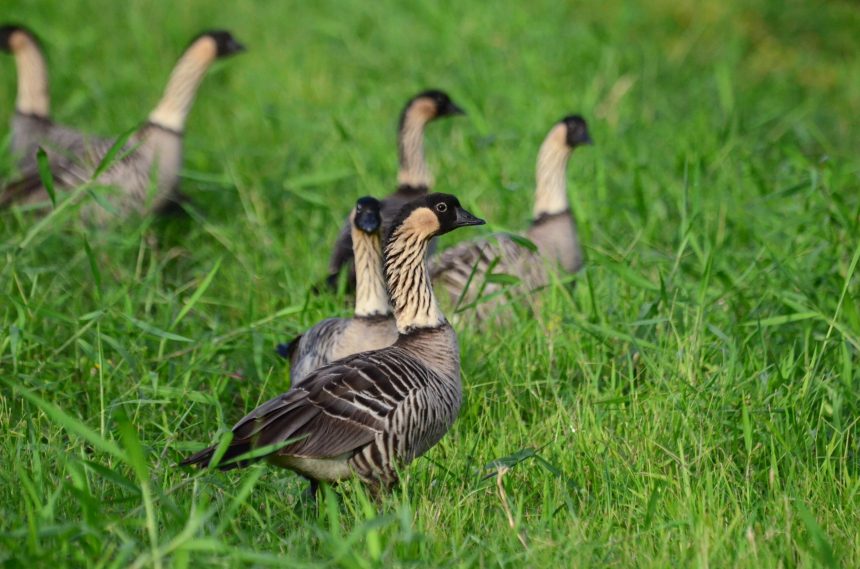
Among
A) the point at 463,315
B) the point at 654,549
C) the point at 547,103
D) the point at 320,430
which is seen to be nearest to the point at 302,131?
the point at 547,103

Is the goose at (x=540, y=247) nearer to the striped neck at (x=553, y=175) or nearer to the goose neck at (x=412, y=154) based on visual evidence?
the striped neck at (x=553, y=175)

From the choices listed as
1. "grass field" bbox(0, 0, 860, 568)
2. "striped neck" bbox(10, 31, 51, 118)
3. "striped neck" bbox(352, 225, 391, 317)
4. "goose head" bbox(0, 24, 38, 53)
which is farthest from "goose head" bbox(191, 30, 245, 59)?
"striped neck" bbox(352, 225, 391, 317)

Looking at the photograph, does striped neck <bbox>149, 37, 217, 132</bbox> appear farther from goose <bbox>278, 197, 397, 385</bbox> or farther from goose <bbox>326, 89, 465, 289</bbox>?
goose <bbox>278, 197, 397, 385</bbox>

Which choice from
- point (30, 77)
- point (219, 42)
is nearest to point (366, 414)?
point (219, 42)

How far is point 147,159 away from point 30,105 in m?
1.36

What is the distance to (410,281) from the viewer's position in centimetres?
488

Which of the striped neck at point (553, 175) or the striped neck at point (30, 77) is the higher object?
the striped neck at point (30, 77)

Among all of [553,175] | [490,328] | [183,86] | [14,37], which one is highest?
[14,37]

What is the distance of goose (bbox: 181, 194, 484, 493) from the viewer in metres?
4.23

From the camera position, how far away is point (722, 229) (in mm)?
6688

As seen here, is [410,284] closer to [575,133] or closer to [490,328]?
[490,328]

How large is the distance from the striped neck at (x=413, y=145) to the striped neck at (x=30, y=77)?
9.15 ft

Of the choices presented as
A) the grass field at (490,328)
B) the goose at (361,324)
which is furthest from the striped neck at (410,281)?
the grass field at (490,328)

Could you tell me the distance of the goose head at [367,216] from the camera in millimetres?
5473
